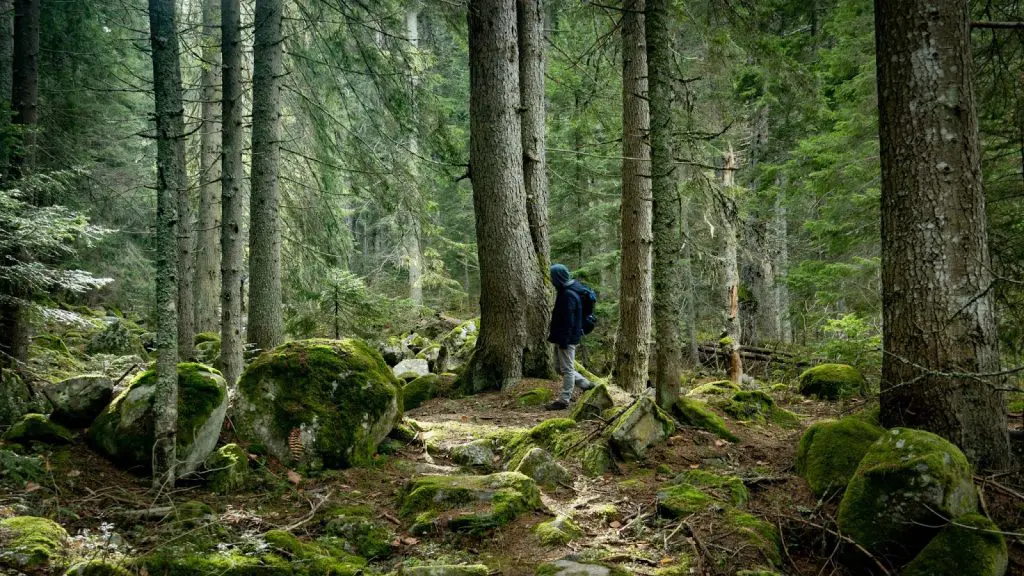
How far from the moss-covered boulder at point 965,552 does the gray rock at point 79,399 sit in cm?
620

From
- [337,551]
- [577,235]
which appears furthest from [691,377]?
[337,551]

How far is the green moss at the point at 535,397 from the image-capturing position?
26.7ft

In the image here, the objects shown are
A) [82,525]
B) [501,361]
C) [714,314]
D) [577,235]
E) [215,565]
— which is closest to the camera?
[215,565]

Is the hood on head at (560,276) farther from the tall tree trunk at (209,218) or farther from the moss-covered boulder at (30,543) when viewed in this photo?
the tall tree trunk at (209,218)

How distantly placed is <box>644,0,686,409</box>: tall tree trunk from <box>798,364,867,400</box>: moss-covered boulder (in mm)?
4315

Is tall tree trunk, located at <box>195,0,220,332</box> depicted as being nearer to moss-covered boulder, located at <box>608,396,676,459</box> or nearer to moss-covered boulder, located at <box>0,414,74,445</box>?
moss-covered boulder, located at <box>0,414,74,445</box>

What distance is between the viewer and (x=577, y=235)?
1720 cm

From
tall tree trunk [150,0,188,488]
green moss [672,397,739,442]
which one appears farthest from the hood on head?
tall tree trunk [150,0,188,488]

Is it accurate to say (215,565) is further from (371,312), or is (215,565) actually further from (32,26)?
(371,312)

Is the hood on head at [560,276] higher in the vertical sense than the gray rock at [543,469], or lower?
higher

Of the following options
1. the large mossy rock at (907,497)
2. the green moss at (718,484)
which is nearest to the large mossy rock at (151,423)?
the green moss at (718,484)

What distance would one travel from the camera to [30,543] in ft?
10.2

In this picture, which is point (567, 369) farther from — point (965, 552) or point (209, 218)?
point (209, 218)

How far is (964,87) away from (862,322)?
6.11 m
